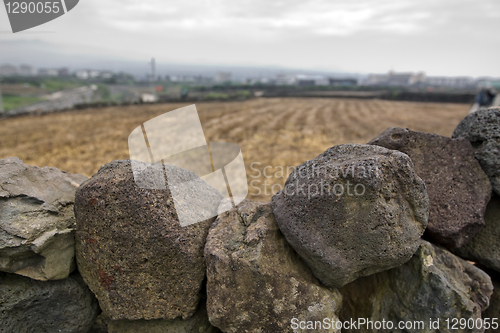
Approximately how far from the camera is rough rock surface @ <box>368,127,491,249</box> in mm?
2643

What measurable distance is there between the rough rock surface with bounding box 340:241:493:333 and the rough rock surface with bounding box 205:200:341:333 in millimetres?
508

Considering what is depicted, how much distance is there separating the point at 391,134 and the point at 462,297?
4.61 ft

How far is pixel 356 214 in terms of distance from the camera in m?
2.12

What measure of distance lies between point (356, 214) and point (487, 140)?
1705 mm

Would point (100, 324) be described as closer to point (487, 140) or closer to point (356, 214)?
point (356, 214)

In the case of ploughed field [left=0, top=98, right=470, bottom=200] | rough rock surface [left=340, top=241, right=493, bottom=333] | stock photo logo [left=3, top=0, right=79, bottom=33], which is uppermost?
stock photo logo [left=3, top=0, right=79, bottom=33]

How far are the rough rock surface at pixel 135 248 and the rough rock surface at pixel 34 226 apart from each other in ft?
0.53

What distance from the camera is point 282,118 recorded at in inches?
854

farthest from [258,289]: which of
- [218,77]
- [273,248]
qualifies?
[218,77]

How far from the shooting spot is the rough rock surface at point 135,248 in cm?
229

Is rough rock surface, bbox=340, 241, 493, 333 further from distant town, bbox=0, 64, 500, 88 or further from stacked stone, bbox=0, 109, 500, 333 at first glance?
distant town, bbox=0, 64, 500, 88

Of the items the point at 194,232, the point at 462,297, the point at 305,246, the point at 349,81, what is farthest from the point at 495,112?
the point at 349,81

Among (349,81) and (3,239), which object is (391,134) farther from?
(349,81)

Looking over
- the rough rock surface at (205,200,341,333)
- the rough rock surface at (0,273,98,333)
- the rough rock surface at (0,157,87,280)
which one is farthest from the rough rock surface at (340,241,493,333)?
the rough rock surface at (0,157,87,280)
